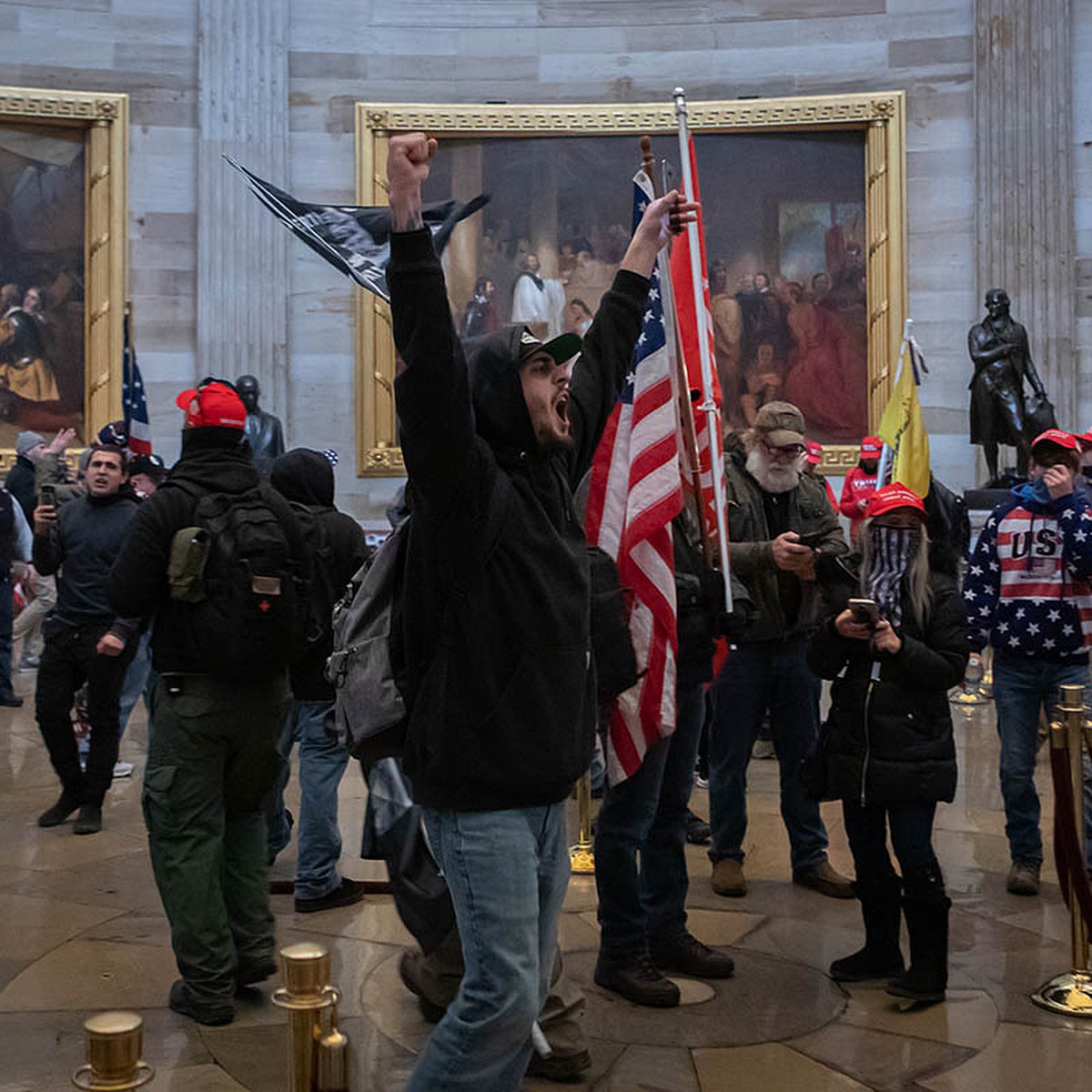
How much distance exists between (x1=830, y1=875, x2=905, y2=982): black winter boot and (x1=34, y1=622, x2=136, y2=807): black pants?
3.75 m

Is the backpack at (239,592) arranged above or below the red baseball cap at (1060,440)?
below

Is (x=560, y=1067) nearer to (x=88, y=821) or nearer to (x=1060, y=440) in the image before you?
(x=1060, y=440)

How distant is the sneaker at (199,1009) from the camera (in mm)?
4305

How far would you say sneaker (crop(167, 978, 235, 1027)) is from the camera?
169 inches

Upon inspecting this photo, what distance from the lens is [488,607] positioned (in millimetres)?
2830

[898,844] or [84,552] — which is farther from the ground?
[84,552]

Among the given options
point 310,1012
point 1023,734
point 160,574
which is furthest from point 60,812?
point 310,1012

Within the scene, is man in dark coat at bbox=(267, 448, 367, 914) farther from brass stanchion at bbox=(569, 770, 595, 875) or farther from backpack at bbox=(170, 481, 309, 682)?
brass stanchion at bbox=(569, 770, 595, 875)

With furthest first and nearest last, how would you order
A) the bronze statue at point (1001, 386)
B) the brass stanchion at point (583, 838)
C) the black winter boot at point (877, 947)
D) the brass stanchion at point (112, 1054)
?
the bronze statue at point (1001, 386), the brass stanchion at point (583, 838), the black winter boot at point (877, 947), the brass stanchion at point (112, 1054)

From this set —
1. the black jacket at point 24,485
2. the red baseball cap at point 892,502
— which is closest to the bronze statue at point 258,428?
the black jacket at point 24,485

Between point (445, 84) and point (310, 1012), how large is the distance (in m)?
15.2

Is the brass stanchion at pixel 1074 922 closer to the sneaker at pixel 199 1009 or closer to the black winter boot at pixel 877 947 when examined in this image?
the black winter boot at pixel 877 947

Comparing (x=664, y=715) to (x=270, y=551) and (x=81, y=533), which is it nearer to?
(x=270, y=551)

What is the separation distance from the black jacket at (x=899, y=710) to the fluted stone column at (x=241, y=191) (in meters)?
12.0
